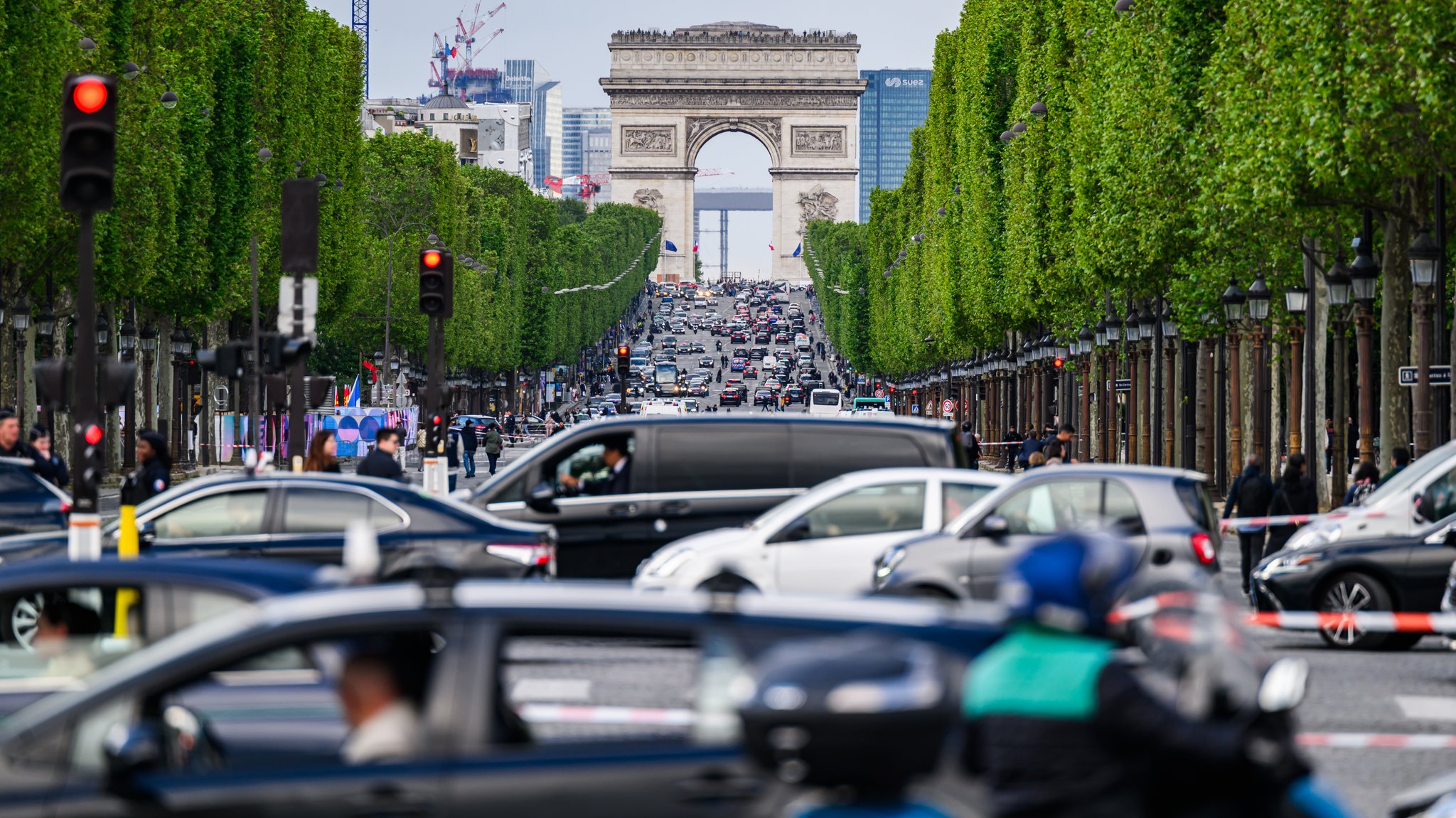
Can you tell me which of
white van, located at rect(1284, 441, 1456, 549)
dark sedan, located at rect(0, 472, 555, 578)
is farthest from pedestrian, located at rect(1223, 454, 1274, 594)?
dark sedan, located at rect(0, 472, 555, 578)

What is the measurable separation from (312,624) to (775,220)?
179m

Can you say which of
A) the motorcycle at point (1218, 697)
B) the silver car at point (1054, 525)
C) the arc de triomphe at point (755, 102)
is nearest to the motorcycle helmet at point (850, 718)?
the motorcycle at point (1218, 697)

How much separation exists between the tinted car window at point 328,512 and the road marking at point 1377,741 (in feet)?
21.0

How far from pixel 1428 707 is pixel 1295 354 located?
2625cm

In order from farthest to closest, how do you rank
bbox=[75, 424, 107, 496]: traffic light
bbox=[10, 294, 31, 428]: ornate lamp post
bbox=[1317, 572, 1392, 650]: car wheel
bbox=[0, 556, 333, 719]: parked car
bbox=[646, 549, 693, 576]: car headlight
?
bbox=[10, 294, 31, 428]: ornate lamp post, bbox=[1317, 572, 1392, 650]: car wheel, bbox=[646, 549, 693, 576]: car headlight, bbox=[75, 424, 107, 496]: traffic light, bbox=[0, 556, 333, 719]: parked car

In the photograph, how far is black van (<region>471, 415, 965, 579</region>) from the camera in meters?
17.8

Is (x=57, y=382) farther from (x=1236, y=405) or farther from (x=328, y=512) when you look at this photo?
(x=1236, y=405)

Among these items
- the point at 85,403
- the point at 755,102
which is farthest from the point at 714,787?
the point at 755,102

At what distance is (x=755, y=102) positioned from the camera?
178 m

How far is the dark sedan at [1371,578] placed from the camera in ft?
53.4

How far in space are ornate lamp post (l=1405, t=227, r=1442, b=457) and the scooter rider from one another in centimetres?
2135

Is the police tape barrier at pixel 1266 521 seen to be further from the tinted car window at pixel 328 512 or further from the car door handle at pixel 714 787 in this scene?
the car door handle at pixel 714 787

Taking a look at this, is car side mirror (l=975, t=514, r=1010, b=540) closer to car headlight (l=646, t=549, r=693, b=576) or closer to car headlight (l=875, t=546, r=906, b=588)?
car headlight (l=875, t=546, r=906, b=588)

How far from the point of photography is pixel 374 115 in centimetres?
17275
